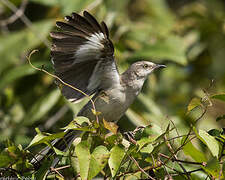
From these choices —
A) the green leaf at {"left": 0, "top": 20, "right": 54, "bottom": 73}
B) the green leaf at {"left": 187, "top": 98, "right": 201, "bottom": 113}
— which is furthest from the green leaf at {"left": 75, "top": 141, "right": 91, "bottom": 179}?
the green leaf at {"left": 0, "top": 20, "right": 54, "bottom": 73}

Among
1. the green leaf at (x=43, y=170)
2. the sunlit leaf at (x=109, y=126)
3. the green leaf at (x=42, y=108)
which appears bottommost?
the green leaf at (x=42, y=108)

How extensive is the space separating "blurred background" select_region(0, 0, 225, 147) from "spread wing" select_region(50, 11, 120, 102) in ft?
2.02

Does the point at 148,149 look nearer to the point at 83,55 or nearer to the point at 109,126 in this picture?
the point at 109,126

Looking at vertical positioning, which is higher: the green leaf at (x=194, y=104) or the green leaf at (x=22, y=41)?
the green leaf at (x=22, y=41)

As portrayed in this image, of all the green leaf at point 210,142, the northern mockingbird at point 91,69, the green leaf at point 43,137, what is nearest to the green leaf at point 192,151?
the green leaf at point 210,142

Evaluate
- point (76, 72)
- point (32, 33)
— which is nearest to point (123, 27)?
point (32, 33)

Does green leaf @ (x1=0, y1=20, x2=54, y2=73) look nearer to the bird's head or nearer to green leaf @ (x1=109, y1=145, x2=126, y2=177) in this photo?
the bird's head

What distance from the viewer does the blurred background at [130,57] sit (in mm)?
4688

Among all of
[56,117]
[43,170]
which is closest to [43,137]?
[43,170]

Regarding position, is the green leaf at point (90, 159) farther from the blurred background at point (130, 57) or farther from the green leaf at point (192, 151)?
the blurred background at point (130, 57)

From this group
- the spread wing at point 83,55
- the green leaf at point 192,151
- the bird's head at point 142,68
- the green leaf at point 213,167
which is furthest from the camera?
the bird's head at point 142,68

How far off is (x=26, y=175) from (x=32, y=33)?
2962mm

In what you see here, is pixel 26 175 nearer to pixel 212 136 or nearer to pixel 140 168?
pixel 140 168

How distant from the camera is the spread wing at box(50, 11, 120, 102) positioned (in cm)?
308
